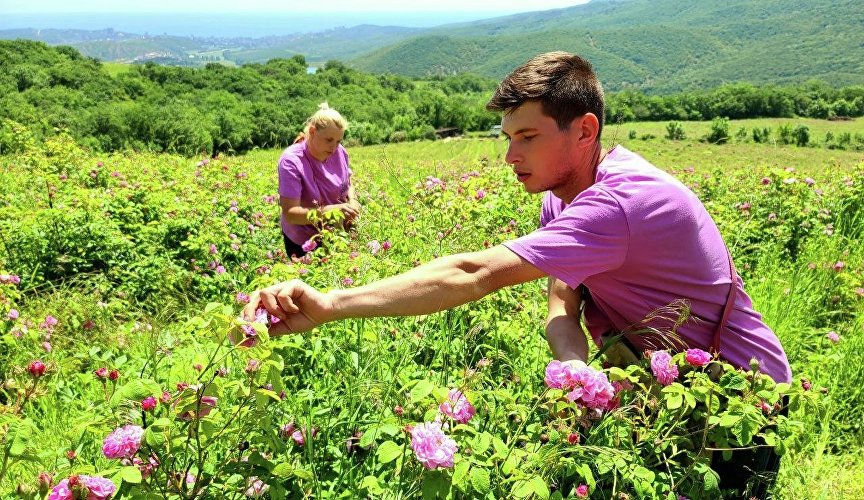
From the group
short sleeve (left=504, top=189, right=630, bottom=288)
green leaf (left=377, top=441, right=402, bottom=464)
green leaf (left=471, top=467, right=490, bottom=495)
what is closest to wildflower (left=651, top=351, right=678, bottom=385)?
short sleeve (left=504, top=189, right=630, bottom=288)

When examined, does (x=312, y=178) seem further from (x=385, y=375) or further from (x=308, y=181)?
(x=385, y=375)

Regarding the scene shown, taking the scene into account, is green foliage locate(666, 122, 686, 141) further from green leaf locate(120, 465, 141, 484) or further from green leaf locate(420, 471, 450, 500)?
green leaf locate(120, 465, 141, 484)

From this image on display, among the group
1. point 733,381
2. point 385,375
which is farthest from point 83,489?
point 733,381

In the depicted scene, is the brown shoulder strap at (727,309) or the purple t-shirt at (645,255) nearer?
the purple t-shirt at (645,255)

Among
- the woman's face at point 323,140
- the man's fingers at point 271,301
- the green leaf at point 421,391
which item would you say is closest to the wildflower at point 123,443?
the man's fingers at point 271,301

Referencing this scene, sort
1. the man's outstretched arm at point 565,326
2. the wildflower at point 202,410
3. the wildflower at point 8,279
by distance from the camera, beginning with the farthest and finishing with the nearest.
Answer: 1. the wildflower at point 8,279
2. the man's outstretched arm at point 565,326
3. the wildflower at point 202,410

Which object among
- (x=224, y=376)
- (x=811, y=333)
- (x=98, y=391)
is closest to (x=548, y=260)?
(x=224, y=376)

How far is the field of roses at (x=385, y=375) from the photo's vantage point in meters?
1.38

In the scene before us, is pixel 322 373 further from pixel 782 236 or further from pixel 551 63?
pixel 782 236

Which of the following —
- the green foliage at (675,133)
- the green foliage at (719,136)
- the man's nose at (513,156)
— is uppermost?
the man's nose at (513,156)

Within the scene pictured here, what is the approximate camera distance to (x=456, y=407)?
136cm

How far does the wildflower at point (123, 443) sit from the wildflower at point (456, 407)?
2.21ft

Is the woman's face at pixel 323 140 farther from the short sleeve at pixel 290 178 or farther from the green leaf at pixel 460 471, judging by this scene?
the green leaf at pixel 460 471

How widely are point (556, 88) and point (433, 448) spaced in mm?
1179
